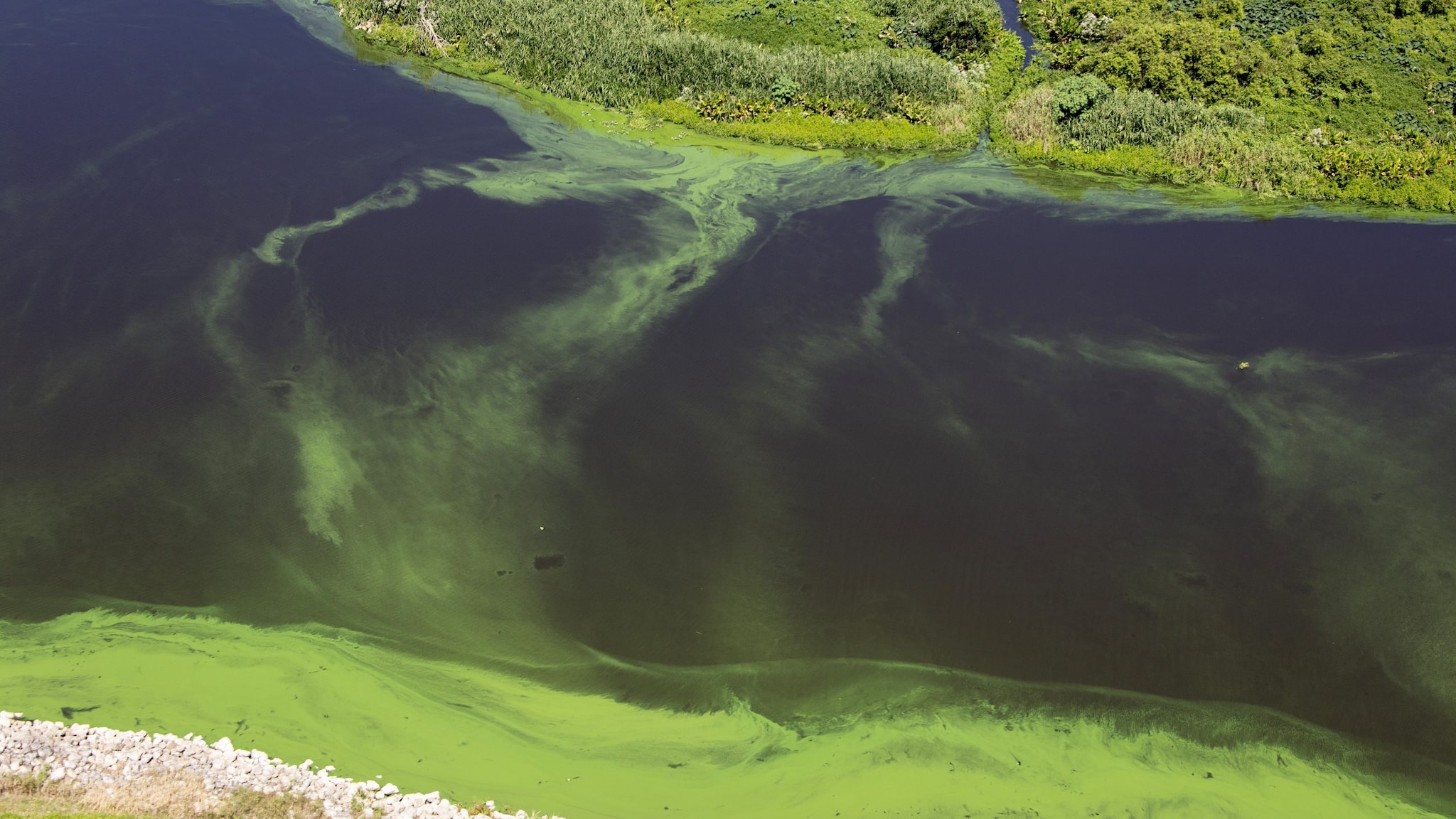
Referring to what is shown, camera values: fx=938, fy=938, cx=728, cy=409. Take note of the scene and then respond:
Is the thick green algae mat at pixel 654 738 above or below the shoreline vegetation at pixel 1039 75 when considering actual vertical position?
below

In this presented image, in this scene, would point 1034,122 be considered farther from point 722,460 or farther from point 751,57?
point 722,460

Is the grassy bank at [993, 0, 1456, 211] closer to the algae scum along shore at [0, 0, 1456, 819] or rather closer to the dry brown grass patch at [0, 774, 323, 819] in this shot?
the algae scum along shore at [0, 0, 1456, 819]

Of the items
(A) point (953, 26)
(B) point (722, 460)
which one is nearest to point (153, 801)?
(B) point (722, 460)

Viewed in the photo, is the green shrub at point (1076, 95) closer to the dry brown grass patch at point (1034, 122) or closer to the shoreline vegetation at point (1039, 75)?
the shoreline vegetation at point (1039, 75)

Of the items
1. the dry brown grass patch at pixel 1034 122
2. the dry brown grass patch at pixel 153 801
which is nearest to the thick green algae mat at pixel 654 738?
the dry brown grass patch at pixel 153 801

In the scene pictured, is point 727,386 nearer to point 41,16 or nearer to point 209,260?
point 209,260

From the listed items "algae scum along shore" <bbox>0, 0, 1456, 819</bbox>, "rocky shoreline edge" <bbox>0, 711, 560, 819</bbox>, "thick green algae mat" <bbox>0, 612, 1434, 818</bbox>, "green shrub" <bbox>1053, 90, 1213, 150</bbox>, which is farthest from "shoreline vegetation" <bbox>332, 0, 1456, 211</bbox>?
"rocky shoreline edge" <bbox>0, 711, 560, 819</bbox>
